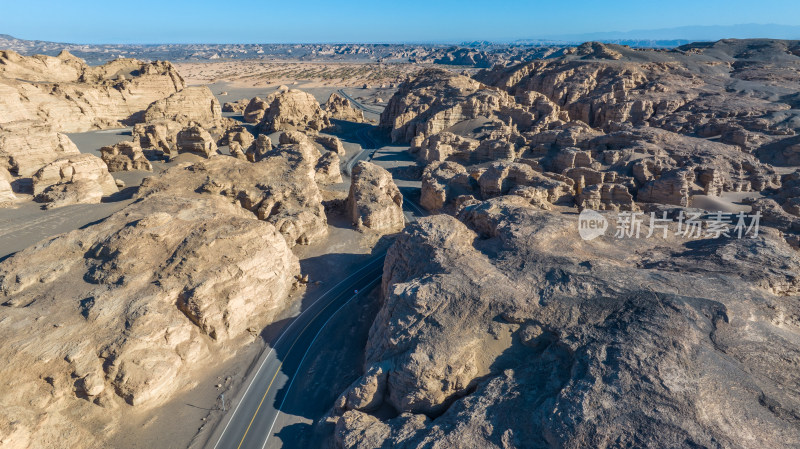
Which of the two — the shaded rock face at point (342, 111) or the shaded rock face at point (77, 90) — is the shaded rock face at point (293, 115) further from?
the shaded rock face at point (77, 90)

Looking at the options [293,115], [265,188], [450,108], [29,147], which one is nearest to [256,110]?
[293,115]

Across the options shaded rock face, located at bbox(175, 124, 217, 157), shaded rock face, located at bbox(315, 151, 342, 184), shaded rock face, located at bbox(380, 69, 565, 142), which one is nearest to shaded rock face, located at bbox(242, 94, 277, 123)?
shaded rock face, located at bbox(380, 69, 565, 142)

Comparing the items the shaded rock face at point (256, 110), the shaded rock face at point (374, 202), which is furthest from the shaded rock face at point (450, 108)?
the shaded rock face at point (374, 202)

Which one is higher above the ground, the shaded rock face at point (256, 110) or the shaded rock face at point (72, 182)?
the shaded rock face at point (256, 110)

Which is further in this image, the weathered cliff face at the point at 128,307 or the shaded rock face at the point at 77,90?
the shaded rock face at the point at 77,90

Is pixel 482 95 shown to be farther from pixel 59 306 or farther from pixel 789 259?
pixel 59 306

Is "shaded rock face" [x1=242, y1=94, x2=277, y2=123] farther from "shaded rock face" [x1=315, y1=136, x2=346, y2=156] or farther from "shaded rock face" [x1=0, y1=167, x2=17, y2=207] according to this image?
"shaded rock face" [x1=0, y1=167, x2=17, y2=207]

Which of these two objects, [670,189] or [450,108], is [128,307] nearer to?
[670,189]
